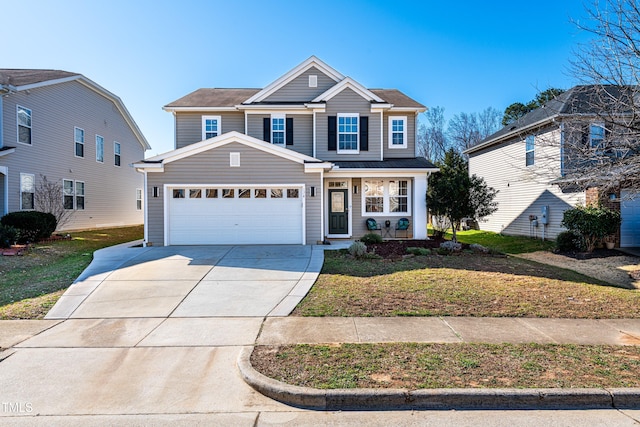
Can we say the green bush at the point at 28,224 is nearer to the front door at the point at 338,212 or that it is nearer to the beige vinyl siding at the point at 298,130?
the beige vinyl siding at the point at 298,130

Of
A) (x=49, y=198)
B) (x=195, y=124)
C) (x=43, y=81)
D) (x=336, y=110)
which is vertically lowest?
(x=49, y=198)

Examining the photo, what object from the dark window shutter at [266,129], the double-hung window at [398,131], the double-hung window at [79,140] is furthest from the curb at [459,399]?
the double-hung window at [79,140]

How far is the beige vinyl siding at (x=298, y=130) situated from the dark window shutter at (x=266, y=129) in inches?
2.6

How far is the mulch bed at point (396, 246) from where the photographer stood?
1222 centimetres

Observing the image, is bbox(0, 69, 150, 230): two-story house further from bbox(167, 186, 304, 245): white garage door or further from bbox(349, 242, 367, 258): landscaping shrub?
bbox(349, 242, 367, 258): landscaping shrub

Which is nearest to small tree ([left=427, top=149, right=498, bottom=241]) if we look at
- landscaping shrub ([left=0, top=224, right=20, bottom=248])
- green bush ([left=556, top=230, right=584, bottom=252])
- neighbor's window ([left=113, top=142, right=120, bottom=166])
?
green bush ([left=556, top=230, right=584, bottom=252])


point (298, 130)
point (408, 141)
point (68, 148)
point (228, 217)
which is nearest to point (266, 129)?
point (298, 130)

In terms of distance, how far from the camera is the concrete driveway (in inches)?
274

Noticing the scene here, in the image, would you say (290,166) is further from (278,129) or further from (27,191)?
(27,191)

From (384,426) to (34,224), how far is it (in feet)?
51.9

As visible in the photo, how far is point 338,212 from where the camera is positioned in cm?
1587

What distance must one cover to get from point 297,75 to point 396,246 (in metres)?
9.24

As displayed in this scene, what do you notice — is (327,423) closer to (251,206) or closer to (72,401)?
(72,401)

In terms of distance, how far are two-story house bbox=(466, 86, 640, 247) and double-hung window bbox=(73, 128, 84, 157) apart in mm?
21021
